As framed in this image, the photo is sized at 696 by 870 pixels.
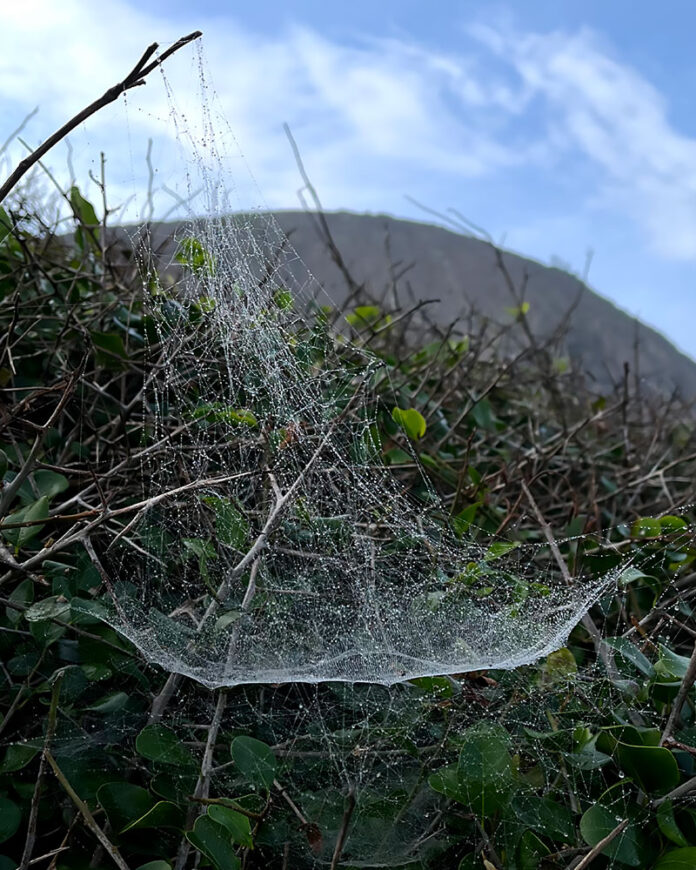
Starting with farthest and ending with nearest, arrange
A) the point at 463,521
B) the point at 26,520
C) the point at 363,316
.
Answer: the point at 363,316, the point at 463,521, the point at 26,520

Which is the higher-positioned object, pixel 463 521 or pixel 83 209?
pixel 83 209

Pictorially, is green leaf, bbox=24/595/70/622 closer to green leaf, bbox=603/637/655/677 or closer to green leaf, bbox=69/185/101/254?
green leaf, bbox=603/637/655/677

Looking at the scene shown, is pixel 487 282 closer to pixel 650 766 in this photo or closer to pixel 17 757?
pixel 650 766

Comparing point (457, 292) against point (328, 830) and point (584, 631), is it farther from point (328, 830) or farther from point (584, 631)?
point (328, 830)

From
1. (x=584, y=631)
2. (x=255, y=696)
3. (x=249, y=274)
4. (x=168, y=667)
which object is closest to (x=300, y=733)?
(x=255, y=696)

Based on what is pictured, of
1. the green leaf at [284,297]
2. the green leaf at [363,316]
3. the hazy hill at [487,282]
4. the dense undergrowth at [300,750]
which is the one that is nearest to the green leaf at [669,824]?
the dense undergrowth at [300,750]

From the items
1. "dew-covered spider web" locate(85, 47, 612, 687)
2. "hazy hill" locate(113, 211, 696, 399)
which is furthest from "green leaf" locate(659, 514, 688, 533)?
"hazy hill" locate(113, 211, 696, 399)

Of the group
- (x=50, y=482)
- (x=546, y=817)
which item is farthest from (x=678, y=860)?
(x=50, y=482)
